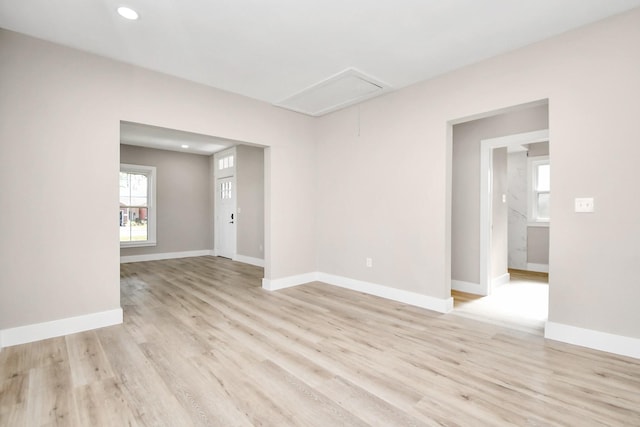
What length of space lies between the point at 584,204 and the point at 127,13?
13.4 ft

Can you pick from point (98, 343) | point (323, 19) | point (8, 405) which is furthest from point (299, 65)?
point (8, 405)

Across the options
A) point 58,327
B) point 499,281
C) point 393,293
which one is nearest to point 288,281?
point 393,293

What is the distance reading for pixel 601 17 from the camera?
8.18 ft

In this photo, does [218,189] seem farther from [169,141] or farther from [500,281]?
[500,281]

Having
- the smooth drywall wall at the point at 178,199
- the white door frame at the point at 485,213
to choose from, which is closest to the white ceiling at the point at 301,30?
the white door frame at the point at 485,213

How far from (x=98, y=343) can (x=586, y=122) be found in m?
4.63

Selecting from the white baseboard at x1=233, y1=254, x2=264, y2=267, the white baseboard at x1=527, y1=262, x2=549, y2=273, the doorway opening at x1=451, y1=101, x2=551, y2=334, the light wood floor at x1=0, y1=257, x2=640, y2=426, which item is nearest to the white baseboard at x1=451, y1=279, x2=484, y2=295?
the doorway opening at x1=451, y1=101, x2=551, y2=334

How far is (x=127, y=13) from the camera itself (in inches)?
95.1

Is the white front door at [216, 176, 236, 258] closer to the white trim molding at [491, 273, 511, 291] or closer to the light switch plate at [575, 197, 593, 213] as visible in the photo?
the white trim molding at [491, 273, 511, 291]

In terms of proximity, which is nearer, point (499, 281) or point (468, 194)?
point (468, 194)

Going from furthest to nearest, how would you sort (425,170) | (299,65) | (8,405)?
(425,170) → (299,65) → (8,405)

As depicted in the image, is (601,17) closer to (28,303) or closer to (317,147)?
(317,147)

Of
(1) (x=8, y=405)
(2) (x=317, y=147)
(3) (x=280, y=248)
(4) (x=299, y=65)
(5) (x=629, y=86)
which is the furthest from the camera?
(2) (x=317, y=147)

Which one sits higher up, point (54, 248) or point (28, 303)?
point (54, 248)
